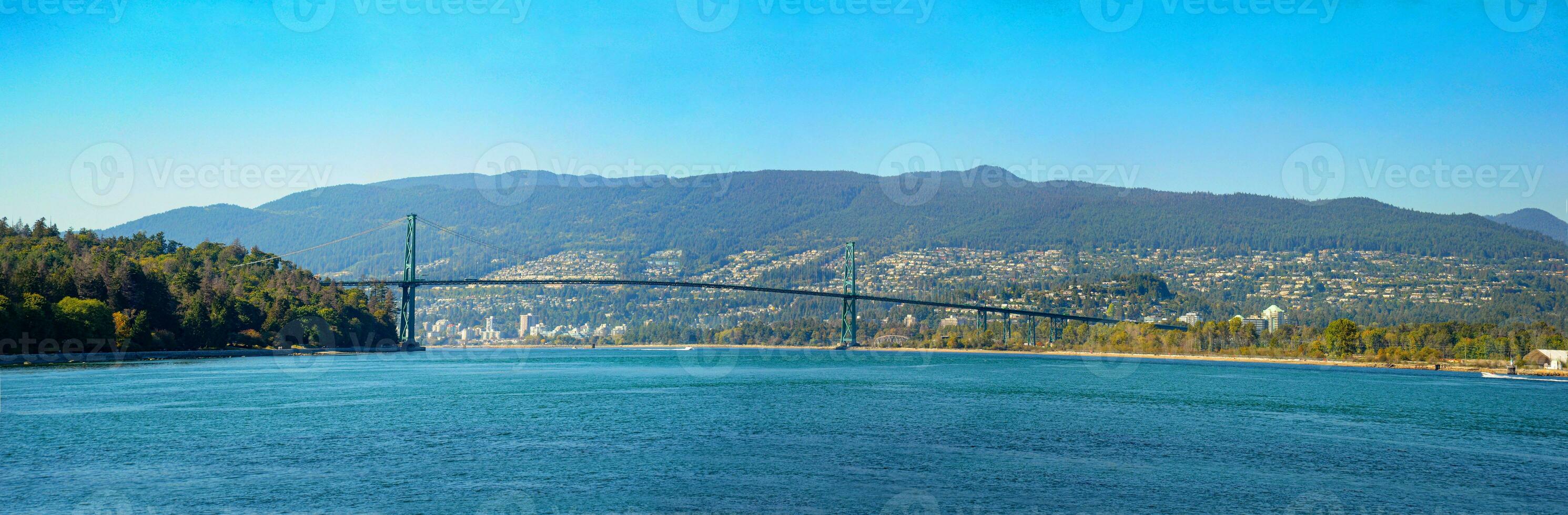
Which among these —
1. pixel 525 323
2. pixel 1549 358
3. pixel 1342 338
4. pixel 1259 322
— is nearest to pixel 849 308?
pixel 1342 338

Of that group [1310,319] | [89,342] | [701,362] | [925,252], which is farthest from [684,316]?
[89,342]

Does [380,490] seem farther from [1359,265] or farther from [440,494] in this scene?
[1359,265]

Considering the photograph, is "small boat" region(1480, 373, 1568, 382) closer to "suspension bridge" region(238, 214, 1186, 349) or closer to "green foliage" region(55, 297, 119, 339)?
"suspension bridge" region(238, 214, 1186, 349)

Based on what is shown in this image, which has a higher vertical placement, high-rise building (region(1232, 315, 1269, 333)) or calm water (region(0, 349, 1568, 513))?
high-rise building (region(1232, 315, 1269, 333))

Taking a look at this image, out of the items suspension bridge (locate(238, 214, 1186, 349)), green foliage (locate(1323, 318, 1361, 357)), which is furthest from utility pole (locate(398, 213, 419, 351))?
green foliage (locate(1323, 318, 1361, 357))

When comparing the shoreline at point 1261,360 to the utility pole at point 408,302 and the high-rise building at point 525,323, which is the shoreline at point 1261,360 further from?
the high-rise building at point 525,323

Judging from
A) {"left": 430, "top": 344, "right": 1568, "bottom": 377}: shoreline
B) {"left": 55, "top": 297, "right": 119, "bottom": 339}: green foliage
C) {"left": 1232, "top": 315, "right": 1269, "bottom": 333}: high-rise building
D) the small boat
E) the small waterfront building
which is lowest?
{"left": 430, "top": 344, "right": 1568, "bottom": 377}: shoreline
